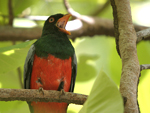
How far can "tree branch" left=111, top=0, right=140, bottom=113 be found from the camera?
6.56 feet

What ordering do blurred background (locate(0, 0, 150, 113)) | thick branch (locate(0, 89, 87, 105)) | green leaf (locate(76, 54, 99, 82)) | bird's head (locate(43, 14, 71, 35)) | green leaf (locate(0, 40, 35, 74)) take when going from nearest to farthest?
thick branch (locate(0, 89, 87, 105)) → green leaf (locate(0, 40, 35, 74)) → blurred background (locate(0, 0, 150, 113)) → bird's head (locate(43, 14, 71, 35)) → green leaf (locate(76, 54, 99, 82))

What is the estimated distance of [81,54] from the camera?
4.62 metres

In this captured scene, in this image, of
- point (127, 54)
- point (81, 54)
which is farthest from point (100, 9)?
point (127, 54)

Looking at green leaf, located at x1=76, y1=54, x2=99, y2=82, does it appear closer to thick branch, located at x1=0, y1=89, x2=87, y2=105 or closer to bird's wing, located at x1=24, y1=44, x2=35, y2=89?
bird's wing, located at x1=24, y1=44, x2=35, y2=89

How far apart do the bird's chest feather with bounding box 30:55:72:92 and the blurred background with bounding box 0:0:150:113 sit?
0.98 ft

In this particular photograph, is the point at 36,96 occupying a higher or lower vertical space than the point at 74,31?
lower

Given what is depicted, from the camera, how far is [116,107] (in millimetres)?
1659

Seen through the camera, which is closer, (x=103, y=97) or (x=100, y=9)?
(x=103, y=97)

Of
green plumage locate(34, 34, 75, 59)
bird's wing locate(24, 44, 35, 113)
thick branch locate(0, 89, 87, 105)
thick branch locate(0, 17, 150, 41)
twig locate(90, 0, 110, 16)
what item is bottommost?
thick branch locate(0, 89, 87, 105)

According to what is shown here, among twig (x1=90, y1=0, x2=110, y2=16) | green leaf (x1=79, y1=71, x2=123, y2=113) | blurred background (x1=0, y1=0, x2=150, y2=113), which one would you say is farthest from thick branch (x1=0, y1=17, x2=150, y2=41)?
green leaf (x1=79, y1=71, x2=123, y2=113)

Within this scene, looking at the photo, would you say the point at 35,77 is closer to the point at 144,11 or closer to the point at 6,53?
the point at 6,53

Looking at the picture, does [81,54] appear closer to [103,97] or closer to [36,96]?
[36,96]

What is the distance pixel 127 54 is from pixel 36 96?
95 cm

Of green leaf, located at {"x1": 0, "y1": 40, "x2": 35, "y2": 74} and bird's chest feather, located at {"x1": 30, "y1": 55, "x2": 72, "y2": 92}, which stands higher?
green leaf, located at {"x1": 0, "y1": 40, "x2": 35, "y2": 74}
